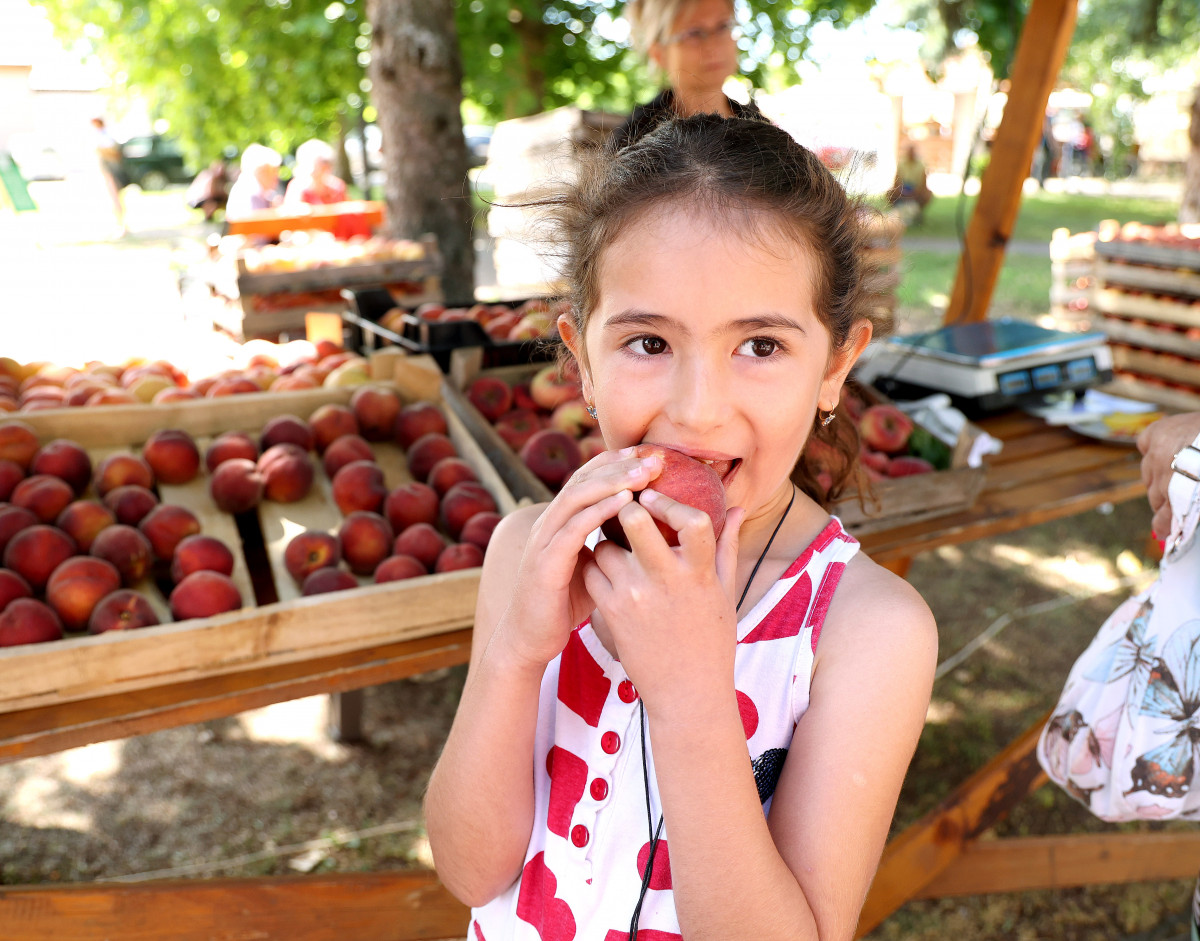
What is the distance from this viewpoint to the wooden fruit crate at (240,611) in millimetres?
1697

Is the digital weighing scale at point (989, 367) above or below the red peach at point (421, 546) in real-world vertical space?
below

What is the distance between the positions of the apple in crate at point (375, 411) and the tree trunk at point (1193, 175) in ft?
33.7

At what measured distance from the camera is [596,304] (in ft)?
4.03

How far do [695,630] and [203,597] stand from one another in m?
1.26

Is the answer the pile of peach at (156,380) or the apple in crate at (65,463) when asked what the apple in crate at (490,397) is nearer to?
the pile of peach at (156,380)

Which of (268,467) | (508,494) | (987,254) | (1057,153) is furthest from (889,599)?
(1057,153)

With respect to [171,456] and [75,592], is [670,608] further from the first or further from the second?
[171,456]

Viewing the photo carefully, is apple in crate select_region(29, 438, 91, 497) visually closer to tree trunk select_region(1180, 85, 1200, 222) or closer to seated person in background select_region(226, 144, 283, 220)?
seated person in background select_region(226, 144, 283, 220)

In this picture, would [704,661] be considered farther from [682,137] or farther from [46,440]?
[46,440]

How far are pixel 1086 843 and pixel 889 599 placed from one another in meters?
1.80

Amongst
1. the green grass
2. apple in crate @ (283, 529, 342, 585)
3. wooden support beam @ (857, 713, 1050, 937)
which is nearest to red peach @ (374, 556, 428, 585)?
Result: apple in crate @ (283, 529, 342, 585)

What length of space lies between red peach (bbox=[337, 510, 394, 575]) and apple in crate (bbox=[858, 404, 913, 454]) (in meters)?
1.50

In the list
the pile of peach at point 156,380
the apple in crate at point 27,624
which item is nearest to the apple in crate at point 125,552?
the apple in crate at point 27,624

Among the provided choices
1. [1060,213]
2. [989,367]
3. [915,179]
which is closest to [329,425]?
[989,367]
